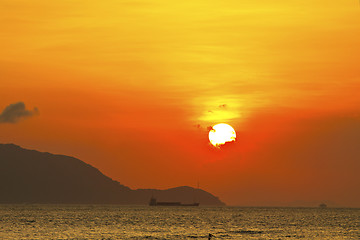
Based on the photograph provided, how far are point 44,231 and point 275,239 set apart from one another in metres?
59.4

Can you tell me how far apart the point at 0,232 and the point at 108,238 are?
31600 millimetres

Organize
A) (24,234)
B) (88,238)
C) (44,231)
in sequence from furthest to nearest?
(44,231)
(24,234)
(88,238)

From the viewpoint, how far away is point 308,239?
143 metres

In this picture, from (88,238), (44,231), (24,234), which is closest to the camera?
(88,238)

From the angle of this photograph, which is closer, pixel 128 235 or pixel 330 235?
pixel 128 235

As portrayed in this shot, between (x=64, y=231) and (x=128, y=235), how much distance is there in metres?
20.9

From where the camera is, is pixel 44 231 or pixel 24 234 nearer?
pixel 24 234

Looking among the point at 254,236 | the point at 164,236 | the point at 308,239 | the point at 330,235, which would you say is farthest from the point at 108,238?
the point at 330,235

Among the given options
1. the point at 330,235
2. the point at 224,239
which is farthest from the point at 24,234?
the point at 330,235

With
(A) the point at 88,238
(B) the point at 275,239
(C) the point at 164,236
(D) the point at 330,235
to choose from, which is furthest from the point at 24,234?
(D) the point at 330,235

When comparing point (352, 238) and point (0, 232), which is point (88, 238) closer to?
point (0, 232)

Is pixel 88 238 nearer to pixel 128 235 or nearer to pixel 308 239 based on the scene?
pixel 128 235

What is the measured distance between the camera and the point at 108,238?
135500mm

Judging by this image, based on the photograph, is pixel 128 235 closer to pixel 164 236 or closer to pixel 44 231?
pixel 164 236
